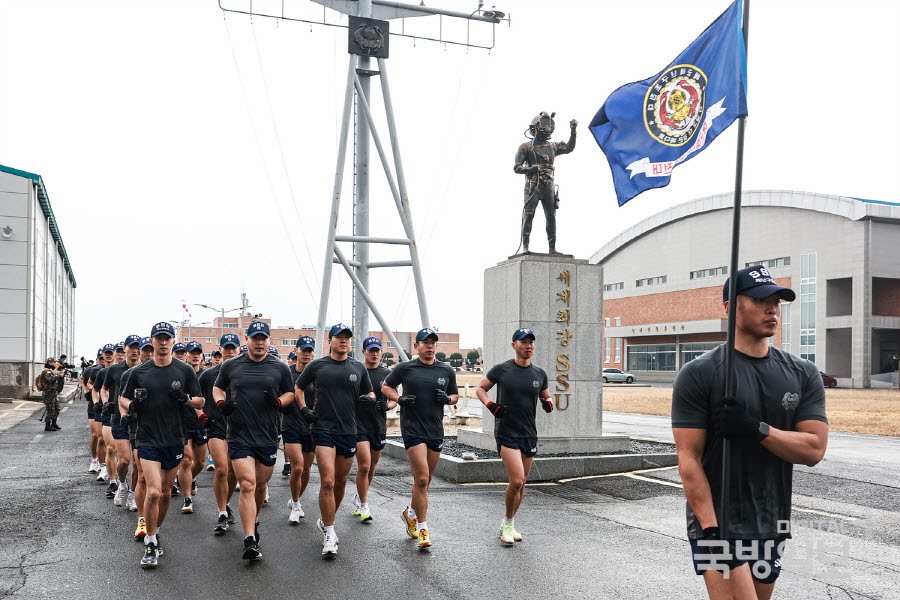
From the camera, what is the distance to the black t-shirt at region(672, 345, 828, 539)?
3477 millimetres

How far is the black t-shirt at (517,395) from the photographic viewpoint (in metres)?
7.95

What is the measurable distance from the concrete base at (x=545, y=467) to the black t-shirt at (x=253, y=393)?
4.70 metres

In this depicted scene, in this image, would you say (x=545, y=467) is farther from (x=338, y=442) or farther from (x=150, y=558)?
(x=150, y=558)

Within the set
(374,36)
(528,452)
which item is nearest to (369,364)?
(528,452)

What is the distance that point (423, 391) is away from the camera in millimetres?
8211

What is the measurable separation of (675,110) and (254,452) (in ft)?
15.5

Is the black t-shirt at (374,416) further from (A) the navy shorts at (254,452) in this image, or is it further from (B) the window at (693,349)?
(B) the window at (693,349)

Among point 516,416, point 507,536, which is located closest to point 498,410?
point 516,416

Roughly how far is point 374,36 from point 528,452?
48.6ft

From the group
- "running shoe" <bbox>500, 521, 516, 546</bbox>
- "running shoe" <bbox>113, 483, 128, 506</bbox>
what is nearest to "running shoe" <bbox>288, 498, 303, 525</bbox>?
"running shoe" <bbox>500, 521, 516, 546</bbox>

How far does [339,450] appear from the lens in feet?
26.1

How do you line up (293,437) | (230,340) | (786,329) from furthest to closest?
1. (786,329)
2. (230,340)
3. (293,437)

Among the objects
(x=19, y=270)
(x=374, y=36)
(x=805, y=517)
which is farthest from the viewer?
(x=19, y=270)

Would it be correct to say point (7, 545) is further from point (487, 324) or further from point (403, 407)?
point (487, 324)
